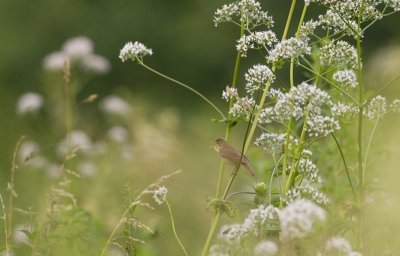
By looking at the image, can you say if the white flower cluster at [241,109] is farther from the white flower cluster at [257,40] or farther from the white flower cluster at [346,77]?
the white flower cluster at [346,77]

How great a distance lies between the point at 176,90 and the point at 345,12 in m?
10.7

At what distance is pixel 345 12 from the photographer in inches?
71.1

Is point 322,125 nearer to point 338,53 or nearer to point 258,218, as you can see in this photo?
point 258,218

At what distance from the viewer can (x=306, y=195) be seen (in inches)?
63.7

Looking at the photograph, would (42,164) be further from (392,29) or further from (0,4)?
(0,4)

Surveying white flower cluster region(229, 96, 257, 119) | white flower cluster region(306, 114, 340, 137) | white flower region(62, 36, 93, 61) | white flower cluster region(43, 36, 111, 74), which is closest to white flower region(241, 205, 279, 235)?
white flower cluster region(306, 114, 340, 137)

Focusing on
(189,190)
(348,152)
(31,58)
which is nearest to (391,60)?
(348,152)

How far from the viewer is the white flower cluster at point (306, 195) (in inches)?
61.5

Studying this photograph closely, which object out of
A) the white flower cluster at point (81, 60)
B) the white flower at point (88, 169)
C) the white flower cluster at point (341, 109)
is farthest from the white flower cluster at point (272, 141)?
the white flower cluster at point (81, 60)

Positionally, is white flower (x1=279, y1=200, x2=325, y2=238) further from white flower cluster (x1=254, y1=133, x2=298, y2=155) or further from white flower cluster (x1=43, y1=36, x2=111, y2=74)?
white flower cluster (x1=43, y1=36, x2=111, y2=74)

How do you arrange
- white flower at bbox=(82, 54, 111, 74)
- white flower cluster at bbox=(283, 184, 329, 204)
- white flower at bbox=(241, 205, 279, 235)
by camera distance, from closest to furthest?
white flower at bbox=(241, 205, 279, 235) < white flower cluster at bbox=(283, 184, 329, 204) < white flower at bbox=(82, 54, 111, 74)

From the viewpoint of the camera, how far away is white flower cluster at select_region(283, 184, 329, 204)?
1.56 meters

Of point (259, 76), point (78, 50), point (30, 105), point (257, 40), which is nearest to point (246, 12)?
point (257, 40)

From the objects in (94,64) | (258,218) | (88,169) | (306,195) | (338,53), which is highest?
(94,64)
